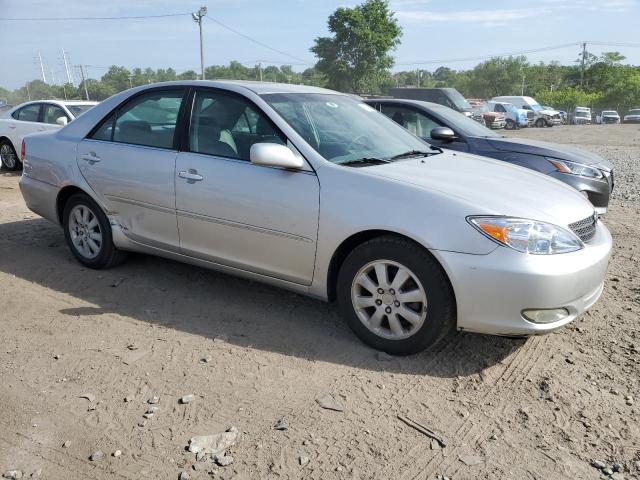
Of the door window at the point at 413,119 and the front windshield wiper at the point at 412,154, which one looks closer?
the front windshield wiper at the point at 412,154

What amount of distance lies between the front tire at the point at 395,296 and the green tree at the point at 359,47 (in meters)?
67.8

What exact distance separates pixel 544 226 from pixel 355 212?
42.7 inches

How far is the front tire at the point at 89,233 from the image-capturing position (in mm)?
4879

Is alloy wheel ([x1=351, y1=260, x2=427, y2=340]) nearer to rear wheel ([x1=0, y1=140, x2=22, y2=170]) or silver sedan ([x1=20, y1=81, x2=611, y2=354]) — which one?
silver sedan ([x1=20, y1=81, x2=611, y2=354])

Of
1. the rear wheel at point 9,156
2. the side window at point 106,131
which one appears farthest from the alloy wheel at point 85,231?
the rear wheel at point 9,156

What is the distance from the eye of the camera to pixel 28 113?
11.2 metres

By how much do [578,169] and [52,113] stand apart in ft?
30.9

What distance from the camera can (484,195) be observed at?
11.0 feet

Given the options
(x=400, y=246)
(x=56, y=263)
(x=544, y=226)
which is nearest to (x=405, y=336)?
(x=400, y=246)

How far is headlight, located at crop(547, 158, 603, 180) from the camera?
654cm

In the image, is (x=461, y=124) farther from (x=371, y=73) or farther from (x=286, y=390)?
(x=371, y=73)

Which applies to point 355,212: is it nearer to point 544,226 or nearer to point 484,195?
point 484,195

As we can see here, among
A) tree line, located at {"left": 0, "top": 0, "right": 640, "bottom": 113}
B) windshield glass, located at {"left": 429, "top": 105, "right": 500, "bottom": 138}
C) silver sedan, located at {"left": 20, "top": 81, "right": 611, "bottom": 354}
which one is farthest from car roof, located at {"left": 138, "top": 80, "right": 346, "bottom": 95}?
tree line, located at {"left": 0, "top": 0, "right": 640, "bottom": 113}

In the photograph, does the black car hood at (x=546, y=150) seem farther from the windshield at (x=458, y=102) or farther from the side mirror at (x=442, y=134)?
the windshield at (x=458, y=102)
